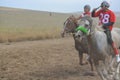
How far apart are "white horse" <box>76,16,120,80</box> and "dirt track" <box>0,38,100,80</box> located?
4.76ft

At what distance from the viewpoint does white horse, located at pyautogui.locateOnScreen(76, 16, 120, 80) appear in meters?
10.0

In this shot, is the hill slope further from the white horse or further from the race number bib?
the white horse

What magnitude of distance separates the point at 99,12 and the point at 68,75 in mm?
2597

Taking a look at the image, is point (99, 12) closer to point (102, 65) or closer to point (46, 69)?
point (102, 65)

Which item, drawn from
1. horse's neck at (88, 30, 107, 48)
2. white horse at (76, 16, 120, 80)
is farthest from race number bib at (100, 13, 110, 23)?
horse's neck at (88, 30, 107, 48)

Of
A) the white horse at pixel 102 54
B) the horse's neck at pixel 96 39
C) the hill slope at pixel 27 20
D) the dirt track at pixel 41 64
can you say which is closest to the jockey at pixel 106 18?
the white horse at pixel 102 54

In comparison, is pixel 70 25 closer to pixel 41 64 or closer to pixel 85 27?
pixel 41 64

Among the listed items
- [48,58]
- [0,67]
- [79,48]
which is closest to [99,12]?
[79,48]

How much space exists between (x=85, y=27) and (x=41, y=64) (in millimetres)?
5842

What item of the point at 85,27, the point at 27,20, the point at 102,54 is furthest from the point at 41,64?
the point at 27,20

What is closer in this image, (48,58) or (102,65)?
(102,65)

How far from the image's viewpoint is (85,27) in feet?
31.5

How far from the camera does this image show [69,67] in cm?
1444

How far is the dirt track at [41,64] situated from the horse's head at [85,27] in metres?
2.75
